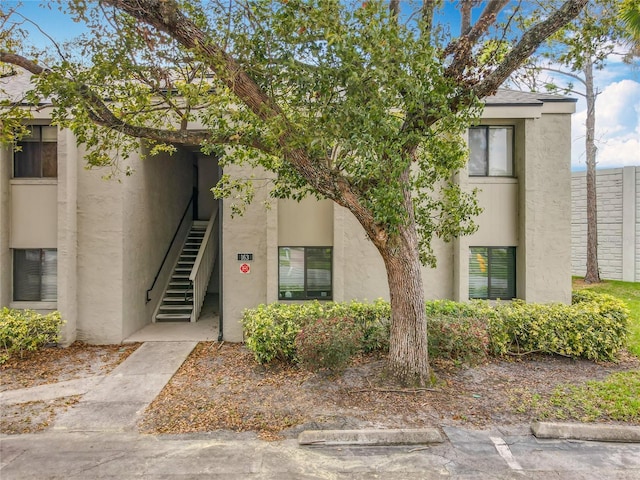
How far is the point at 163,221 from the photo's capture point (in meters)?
11.5

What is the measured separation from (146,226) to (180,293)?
2354 millimetres

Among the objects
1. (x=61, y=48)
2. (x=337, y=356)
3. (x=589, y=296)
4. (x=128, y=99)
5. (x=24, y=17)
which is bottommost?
(x=337, y=356)

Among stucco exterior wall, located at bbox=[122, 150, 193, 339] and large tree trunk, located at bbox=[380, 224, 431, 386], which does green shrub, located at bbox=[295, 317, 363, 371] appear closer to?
large tree trunk, located at bbox=[380, 224, 431, 386]

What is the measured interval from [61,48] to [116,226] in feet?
13.2

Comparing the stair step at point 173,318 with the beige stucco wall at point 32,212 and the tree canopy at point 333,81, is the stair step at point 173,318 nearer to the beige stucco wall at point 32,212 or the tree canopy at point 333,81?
the beige stucco wall at point 32,212

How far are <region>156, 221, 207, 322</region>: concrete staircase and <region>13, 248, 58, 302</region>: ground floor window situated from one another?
113 inches

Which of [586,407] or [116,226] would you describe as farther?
[116,226]

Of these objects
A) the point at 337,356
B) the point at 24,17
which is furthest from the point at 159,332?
the point at 24,17

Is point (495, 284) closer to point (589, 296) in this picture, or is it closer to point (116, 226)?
point (589, 296)

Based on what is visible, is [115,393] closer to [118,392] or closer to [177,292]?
[118,392]

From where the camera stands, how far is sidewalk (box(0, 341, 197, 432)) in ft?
16.9

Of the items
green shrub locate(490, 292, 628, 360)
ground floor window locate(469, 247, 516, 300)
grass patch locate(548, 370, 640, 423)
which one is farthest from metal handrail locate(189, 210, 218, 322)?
grass patch locate(548, 370, 640, 423)

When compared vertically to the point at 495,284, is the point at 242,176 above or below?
above

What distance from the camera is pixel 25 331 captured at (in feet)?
24.5
